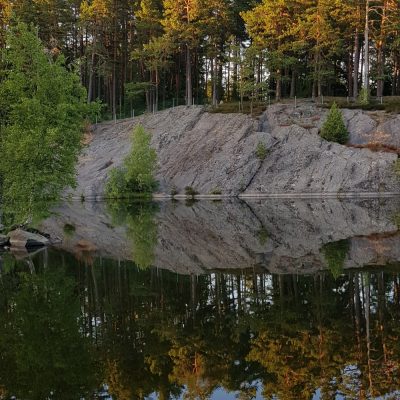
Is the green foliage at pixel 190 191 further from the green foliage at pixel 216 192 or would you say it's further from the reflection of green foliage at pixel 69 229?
the reflection of green foliage at pixel 69 229

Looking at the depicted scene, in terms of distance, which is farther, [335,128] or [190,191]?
[190,191]

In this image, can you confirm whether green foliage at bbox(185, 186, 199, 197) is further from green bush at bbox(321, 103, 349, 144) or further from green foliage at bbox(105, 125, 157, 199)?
green bush at bbox(321, 103, 349, 144)

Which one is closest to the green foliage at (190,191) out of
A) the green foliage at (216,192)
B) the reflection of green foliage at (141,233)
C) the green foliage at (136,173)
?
the green foliage at (216,192)

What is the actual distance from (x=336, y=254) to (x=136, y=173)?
42.5 metres

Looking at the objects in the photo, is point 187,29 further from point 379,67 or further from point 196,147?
point 379,67

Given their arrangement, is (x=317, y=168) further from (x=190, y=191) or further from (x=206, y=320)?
(x=206, y=320)

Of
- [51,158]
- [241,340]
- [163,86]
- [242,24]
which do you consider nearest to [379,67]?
[242,24]

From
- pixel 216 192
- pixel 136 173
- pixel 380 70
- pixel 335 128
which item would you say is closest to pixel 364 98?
pixel 380 70

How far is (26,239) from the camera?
25656 mm

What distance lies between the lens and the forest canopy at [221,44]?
66750 millimetres

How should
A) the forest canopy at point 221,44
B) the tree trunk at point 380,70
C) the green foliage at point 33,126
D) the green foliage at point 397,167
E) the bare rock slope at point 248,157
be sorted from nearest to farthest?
1. the green foliage at point 33,126
2. the green foliage at point 397,167
3. the bare rock slope at point 248,157
4. the tree trunk at point 380,70
5. the forest canopy at point 221,44

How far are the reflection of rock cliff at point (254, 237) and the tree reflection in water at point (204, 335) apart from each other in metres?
2.25

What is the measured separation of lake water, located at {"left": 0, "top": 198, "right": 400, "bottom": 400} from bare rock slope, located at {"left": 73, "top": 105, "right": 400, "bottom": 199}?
33.6 meters

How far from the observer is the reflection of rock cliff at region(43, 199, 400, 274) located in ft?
60.2
